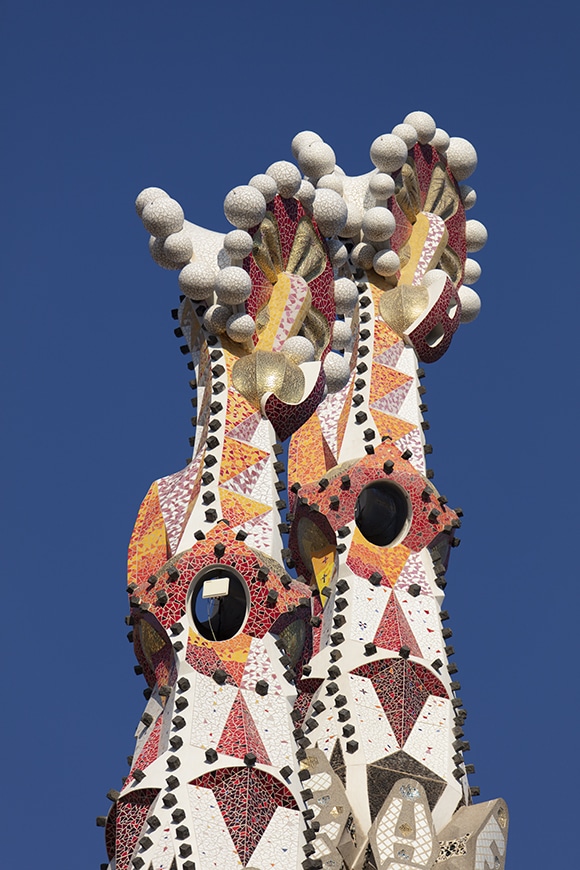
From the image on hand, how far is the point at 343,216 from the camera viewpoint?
55.1 feet

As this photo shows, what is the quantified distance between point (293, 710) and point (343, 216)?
386 cm

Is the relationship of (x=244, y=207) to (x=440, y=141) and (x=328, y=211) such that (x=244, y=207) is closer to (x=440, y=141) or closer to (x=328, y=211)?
(x=328, y=211)

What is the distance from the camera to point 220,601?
15.0 m

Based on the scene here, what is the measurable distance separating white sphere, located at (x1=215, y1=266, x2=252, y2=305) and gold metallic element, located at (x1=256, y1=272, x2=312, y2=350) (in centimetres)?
50

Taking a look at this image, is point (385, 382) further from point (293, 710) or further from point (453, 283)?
point (293, 710)

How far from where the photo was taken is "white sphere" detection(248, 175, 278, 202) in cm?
1605

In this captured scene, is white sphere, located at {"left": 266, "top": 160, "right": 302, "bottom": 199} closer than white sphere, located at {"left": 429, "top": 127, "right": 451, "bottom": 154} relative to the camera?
Yes

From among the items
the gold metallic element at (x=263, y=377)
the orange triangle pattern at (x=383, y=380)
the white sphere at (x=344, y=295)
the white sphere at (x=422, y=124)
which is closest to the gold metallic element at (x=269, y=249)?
the gold metallic element at (x=263, y=377)

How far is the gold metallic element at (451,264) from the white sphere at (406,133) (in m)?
1.11

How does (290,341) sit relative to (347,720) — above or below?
above

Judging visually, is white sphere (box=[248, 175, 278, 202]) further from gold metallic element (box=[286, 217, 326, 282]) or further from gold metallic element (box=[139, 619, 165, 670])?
gold metallic element (box=[139, 619, 165, 670])

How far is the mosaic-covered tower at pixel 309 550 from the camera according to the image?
14094 mm

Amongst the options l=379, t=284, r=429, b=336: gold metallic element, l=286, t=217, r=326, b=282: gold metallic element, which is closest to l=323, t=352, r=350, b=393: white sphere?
l=286, t=217, r=326, b=282: gold metallic element

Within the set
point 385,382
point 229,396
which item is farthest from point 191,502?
point 385,382
